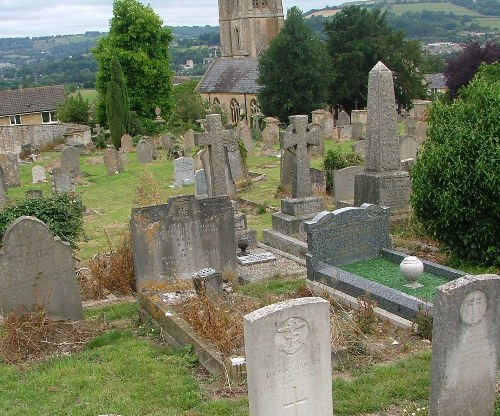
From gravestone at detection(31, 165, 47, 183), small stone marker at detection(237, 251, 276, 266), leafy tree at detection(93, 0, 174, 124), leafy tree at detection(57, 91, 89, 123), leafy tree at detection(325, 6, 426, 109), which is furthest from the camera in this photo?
leafy tree at detection(57, 91, 89, 123)

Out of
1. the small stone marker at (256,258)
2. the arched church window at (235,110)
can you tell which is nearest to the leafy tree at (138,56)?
the arched church window at (235,110)

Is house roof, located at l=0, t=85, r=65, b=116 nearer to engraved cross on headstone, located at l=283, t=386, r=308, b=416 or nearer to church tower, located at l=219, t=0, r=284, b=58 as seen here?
church tower, located at l=219, t=0, r=284, b=58

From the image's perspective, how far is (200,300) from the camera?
894 centimetres

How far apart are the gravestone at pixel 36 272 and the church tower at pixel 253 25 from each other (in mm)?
55760

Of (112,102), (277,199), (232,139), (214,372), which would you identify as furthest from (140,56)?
(214,372)

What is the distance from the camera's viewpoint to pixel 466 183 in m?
11.0

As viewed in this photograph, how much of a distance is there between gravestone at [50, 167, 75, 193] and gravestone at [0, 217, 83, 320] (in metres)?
12.4

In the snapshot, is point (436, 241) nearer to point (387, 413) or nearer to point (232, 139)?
point (232, 139)

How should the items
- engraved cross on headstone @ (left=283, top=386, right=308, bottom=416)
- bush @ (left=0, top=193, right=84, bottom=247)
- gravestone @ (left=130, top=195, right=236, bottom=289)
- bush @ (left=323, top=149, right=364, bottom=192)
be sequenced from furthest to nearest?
1. bush @ (left=323, top=149, right=364, bottom=192)
2. bush @ (left=0, top=193, right=84, bottom=247)
3. gravestone @ (left=130, top=195, right=236, bottom=289)
4. engraved cross on headstone @ (left=283, top=386, right=308, bottom=416)

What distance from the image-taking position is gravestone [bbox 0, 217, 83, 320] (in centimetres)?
902

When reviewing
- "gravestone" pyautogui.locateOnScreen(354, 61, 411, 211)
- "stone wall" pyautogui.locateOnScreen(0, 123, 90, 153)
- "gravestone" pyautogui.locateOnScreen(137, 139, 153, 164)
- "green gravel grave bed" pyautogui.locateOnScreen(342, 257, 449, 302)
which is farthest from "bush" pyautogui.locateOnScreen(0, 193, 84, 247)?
"stone wall" pyautogui.locateOnScreen(0, 123, 90, 153)

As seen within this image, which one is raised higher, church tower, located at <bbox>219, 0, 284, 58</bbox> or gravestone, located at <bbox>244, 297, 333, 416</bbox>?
church tower, located at <bbox>219, 0, 284, 58</bbox>

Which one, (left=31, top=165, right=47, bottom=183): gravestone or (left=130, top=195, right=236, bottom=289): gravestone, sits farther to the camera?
(left=31, top=165, right=47, bottom=183): gravestone

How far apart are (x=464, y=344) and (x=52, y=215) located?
8.21 m
